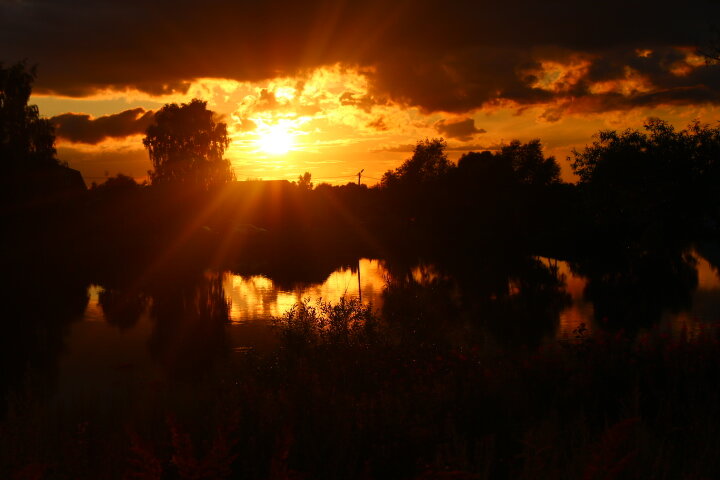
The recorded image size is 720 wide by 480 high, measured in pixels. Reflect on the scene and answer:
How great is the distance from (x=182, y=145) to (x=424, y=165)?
37032 mm

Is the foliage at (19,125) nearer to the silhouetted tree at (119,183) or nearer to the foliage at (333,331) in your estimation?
the silhouetted tree at (119,183)

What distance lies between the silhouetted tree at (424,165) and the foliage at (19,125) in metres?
52.8

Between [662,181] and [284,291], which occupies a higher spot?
[662,181]

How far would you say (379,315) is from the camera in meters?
22.2

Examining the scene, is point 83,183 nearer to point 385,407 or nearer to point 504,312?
point 504,312

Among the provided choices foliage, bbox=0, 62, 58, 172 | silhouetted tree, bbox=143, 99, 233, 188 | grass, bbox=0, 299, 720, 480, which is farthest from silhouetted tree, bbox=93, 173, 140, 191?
grass, bbox=0, 299, 720, 480

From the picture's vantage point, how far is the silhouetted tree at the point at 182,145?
2379 inches

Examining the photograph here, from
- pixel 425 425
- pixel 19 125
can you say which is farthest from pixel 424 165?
pixel 425 425

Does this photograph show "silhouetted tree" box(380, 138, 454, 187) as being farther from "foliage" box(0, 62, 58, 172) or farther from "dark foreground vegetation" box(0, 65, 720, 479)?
"foliage" box(0, 62, 58, 172)

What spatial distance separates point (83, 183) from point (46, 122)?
689 inches

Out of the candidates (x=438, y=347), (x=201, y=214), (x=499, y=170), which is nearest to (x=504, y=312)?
(x=438, y=347)

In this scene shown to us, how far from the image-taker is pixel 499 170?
7762 cm

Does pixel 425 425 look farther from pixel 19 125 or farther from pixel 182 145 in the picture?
pixel 182 145

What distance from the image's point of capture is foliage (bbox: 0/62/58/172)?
3781 centimetres
